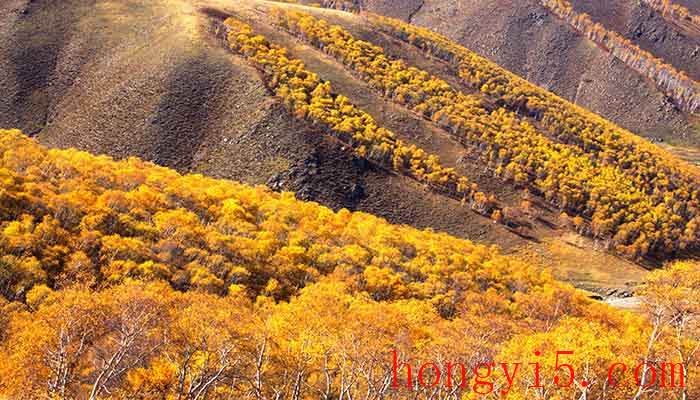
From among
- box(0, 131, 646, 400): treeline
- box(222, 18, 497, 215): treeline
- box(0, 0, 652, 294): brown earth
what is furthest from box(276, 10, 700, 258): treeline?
box(0, 131, 646, 400): treeline

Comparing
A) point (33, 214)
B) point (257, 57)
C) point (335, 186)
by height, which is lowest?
point (335, 186)

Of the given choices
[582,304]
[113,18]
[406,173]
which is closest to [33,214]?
[582,304]

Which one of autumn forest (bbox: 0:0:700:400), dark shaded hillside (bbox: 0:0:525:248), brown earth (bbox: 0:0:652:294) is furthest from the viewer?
brown earth (bbox: 0:0:652:294)

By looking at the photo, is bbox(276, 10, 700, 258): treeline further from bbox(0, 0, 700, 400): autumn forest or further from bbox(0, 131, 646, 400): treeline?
bbox(0, 131, 646, 400): treeline

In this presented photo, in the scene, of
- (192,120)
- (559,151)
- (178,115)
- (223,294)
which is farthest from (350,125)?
(223,294)

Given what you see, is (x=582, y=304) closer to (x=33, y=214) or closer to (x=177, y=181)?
(x=177, y=181)

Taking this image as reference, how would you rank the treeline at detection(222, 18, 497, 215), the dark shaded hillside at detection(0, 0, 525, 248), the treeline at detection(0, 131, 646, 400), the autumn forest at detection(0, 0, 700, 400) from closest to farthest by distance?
the treeline at detection(0, 131, 646, 400)
the autumn forest at detection(0, 0, 700, 400)
the dark shaded hillside at detection(0, 0, 525, 248)
the treeline at detection(222, 18, 497, 215)

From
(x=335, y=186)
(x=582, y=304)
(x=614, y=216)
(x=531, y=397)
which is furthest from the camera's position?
(x=614, y=216)
